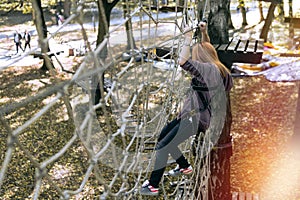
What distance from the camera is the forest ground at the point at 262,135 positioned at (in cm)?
311

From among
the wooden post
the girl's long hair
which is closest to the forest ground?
the wooden post

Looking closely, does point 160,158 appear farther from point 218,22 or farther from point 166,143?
point 218,22

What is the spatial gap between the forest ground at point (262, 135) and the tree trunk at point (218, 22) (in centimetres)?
131

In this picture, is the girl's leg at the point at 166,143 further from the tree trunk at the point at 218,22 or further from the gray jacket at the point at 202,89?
the tree trunk at the point at 218,22

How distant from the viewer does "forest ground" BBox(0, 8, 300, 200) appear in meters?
3.11

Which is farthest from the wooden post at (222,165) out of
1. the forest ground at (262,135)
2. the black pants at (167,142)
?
the forest ground at (262,135)

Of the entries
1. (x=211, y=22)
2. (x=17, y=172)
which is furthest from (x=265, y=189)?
(x=17, y=172)

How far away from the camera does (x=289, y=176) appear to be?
319cm

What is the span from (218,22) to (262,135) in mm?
1988

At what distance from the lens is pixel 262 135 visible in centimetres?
394

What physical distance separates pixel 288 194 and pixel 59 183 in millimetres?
1800

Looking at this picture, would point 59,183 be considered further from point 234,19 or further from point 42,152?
point 234,19

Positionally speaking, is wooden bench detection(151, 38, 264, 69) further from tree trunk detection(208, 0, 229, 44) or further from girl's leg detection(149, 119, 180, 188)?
girl's leg detection(149, 119, 180, 188)

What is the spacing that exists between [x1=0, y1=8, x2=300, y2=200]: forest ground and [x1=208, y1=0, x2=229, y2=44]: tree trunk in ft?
4.29
